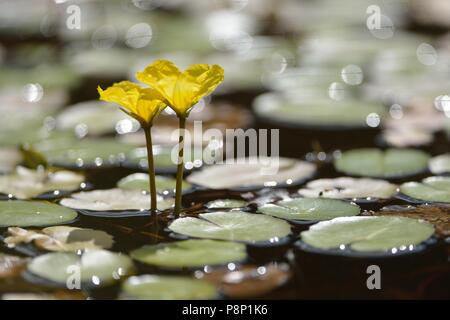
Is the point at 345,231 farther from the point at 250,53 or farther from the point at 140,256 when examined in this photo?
the point at 250,53

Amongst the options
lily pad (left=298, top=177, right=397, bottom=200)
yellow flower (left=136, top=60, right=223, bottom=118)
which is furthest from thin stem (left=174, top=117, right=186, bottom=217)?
lily pad (left=298, top=177, right=397, bottom=200)

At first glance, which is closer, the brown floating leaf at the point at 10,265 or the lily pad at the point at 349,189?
the brown floating leaf at the point at 10,265

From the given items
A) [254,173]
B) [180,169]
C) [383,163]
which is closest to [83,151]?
[254,173]

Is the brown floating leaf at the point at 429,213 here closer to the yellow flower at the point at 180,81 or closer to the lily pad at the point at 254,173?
the lily pad at the point at 254,173

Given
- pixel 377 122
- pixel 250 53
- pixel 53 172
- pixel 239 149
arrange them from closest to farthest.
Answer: pixel 53 172
pixel 239 149
pixel 377 122
pixel 250 53

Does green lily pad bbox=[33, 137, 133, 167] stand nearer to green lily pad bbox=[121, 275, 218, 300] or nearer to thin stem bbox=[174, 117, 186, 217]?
thin stem bbox=[174, 117, 186, 217]

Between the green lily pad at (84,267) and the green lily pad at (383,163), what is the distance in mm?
552

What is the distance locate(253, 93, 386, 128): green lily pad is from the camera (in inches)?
74.7

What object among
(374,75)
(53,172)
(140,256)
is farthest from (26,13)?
(140,256)

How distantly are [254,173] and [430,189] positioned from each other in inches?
12.8

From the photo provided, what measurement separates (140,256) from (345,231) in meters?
0.31

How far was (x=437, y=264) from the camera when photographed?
121 centimetres

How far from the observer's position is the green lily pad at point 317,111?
1.90 metres

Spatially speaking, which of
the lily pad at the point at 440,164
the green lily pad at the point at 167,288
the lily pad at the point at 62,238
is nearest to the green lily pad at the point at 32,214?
the lily pad at the point at 62,238
